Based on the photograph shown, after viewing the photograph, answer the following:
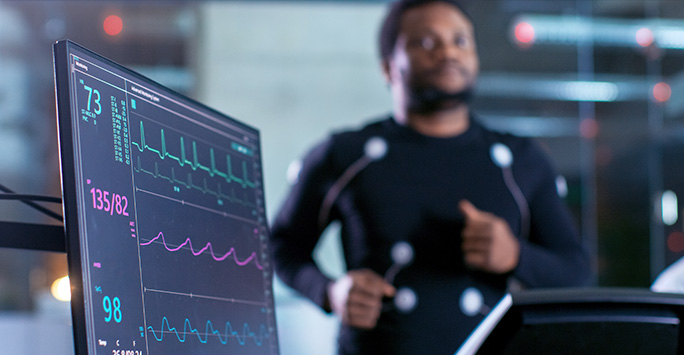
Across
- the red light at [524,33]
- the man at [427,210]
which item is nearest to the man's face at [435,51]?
the man at [427,210]

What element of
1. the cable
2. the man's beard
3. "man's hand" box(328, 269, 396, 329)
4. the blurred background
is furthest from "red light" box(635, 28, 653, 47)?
the cable

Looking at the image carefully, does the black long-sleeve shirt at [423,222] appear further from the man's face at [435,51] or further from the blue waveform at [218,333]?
the blue waveform at [218,333]

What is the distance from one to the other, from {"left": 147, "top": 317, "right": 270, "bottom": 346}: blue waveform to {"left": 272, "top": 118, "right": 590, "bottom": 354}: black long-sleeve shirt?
1.48 feet

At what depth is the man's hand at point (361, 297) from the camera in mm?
1453

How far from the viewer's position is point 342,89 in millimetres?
4070

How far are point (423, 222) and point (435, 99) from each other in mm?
245

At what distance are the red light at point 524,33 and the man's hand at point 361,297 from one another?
3120mm

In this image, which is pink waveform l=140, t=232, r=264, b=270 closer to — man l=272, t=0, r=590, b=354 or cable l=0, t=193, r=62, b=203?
cable l=0, t=193, r=62, b=203

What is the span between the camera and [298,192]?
1739 millimetres

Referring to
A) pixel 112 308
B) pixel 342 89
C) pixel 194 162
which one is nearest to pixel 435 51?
pixel 194 162

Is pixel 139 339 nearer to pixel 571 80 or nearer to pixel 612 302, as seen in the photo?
pixel 612 302

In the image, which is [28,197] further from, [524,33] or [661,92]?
[661,92]

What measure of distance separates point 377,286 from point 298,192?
1.19 ft

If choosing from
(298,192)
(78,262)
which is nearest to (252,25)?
(298,192)
